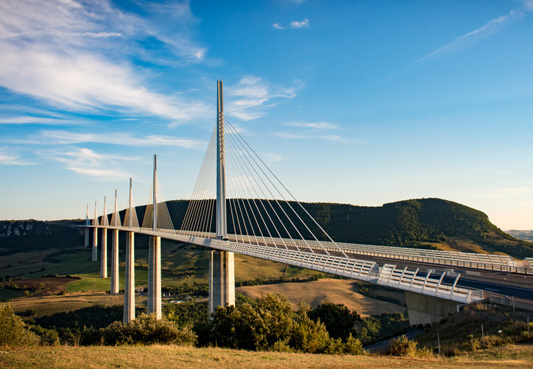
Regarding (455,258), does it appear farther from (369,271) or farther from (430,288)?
(430,288)

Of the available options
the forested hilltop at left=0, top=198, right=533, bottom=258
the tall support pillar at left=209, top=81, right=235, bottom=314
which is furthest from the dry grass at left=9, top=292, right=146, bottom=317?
the forested hilltop at left=0, top=198, right=533, bottom=258

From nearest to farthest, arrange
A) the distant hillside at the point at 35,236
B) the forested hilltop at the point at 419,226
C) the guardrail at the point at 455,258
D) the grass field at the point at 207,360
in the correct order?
the grass field at the point at 207,360, the guardrail at the point at 455,258, the forested hilltop at the point at 419,226, the distant hillside at the point at 35,236

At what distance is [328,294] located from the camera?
71.7m

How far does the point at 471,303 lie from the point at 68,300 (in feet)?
203

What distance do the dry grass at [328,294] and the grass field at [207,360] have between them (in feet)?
165

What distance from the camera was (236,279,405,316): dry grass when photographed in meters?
66.2

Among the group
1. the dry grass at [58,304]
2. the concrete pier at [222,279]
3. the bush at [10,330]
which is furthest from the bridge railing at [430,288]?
the dry grass at [58,304]

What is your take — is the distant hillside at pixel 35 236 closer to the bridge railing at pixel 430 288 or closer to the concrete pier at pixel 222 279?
the concrete pier at pixel 222 279

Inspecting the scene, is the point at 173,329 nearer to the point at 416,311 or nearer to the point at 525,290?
the point at 416,311

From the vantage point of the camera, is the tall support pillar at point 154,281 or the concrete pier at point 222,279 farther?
the tall support pillar at point 154,281

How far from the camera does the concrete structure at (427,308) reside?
1524cm

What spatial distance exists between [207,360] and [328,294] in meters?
63.2

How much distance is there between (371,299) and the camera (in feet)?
236

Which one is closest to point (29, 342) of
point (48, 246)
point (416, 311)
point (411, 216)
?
point (416, 311)
